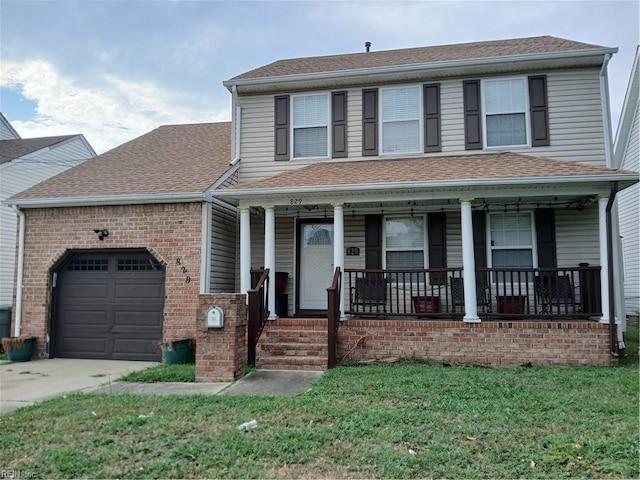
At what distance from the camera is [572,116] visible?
878cm

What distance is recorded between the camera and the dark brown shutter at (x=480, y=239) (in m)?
8.87

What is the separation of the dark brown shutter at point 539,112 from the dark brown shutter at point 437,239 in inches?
93.9

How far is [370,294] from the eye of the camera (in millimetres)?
8047

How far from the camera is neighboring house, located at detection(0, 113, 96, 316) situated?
44.1ft

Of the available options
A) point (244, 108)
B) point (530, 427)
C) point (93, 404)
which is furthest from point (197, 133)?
point (530, 427)

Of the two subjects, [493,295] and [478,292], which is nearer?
[478,292]

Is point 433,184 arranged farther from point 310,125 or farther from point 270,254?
point 310,125

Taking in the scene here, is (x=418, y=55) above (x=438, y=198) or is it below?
above

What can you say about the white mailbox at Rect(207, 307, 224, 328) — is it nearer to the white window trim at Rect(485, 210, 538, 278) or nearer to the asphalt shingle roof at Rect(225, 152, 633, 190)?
the asphalt shingle roof at Rect(225, 152, 633, 190)

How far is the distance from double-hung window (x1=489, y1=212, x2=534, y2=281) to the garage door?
6.79 m

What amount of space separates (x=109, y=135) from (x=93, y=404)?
1769 centimetres

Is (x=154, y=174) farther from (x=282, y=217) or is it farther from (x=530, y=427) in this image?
(x=530, y=427)

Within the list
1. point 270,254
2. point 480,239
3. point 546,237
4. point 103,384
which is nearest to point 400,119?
point 480,239

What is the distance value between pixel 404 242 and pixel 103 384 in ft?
20.0
